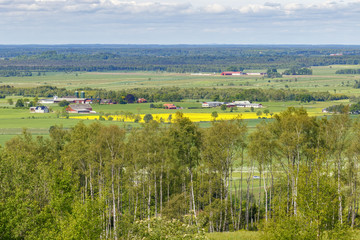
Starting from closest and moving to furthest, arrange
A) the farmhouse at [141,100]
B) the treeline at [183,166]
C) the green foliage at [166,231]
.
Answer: the green foliage at [166,231] → the treeline at [183,166] → the farmhouse at [141,100]

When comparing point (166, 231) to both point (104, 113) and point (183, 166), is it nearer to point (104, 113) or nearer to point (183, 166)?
point (183, 166)

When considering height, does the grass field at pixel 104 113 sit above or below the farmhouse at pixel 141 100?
above

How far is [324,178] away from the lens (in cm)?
3028

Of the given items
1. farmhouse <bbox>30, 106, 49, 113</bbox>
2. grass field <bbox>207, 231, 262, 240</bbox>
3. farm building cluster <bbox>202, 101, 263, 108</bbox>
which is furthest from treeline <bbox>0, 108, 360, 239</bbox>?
farm building cluster <bbox>202, 101, 263, 108</bbox>

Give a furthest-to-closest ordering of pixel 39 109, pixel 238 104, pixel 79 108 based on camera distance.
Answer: pixel 238 104 → pixel 79 108 → pixel 39 109

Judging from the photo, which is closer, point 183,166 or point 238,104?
point 183,166

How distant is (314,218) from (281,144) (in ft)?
51.6

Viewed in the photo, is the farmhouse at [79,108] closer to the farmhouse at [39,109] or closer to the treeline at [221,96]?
the farmhouse at [39,109]

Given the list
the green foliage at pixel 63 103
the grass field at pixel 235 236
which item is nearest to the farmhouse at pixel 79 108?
the green foliage at pixel 63 103

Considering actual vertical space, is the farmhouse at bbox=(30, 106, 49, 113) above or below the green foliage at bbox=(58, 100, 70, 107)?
above

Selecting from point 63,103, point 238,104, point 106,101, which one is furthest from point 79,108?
point 238,104

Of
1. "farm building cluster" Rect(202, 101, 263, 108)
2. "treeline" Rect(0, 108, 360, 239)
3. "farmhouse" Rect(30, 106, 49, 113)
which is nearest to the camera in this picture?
"treeline" Rect(0, 108, 360, 239)

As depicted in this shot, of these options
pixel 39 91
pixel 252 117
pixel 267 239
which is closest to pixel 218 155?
pixel 267 239

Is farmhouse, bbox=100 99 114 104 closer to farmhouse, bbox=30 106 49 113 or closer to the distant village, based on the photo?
the distant village
